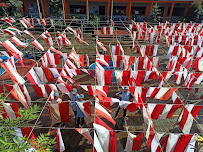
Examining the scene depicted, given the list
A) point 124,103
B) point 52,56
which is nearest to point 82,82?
point 52,56

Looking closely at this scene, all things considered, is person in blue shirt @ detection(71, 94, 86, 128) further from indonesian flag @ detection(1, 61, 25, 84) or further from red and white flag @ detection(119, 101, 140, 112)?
indonesian flag @ detection(1, 61, 25, 84)

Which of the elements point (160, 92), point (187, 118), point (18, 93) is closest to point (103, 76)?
point (160, 92)

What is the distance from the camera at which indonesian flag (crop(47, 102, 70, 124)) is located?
5.98 meters

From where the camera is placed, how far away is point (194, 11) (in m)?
27.7

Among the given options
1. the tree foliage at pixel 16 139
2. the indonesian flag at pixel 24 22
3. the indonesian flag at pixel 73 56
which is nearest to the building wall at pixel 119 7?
the indonesian flag at pixel 24 22

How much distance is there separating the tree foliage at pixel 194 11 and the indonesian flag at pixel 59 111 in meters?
31.8

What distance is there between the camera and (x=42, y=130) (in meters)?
7.35

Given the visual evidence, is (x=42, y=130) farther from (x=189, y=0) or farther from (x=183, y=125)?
(x=189, y=0)

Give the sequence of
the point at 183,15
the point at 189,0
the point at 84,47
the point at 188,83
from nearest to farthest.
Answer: the point at 188,83 → the point at 84,47 → the point at 189,0 → the point at 183,15

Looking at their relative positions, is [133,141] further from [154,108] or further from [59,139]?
[59,139]

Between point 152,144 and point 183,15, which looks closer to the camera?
point 152,144

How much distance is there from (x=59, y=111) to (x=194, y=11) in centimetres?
3198

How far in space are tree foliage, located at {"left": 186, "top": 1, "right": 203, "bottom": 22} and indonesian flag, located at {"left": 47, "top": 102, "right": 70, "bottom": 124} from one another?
1250 inches

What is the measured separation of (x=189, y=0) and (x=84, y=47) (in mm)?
24871
